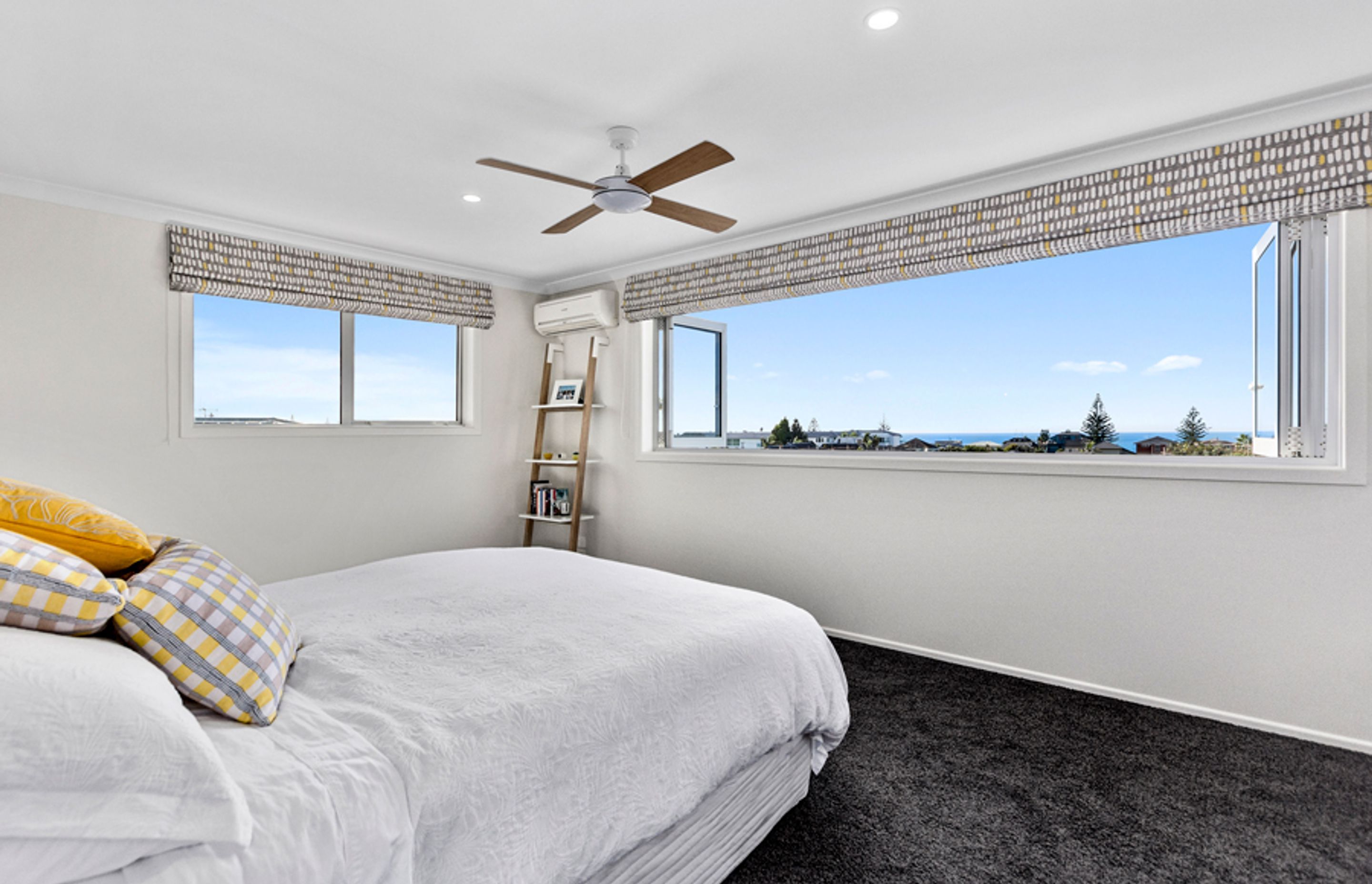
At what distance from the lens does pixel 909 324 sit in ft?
12.5

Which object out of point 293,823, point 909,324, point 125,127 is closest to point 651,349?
point 909,324

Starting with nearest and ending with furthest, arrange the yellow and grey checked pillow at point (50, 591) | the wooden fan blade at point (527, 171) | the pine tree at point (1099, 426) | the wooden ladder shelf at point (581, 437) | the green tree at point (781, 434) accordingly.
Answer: the yellow and grey checked pillow at point (50, 591) < the wooden fan blade at point (527, 171) < the pine tree at point (1099, 426) < the green tree at point (781, 434) < the wooden ladder shelf at point (581, 437)

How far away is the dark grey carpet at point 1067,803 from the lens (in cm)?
182

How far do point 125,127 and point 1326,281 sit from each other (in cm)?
464

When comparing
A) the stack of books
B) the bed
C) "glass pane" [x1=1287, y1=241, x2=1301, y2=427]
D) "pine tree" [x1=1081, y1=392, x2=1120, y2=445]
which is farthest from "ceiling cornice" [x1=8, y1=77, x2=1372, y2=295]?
the bed

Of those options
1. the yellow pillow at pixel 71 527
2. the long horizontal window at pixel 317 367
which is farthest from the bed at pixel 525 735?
the long horizontal window at pixel 317 367

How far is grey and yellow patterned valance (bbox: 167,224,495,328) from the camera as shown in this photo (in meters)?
3.62

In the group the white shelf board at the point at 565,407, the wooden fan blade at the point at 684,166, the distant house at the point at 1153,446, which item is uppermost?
the wooden fan blade at the point at 684,166

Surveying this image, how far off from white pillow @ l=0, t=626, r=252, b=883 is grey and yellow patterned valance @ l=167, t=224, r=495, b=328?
3.33 metres

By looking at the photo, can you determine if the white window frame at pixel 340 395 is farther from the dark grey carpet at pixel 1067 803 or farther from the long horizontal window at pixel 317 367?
the dark grey carpet at pixel 1067 803

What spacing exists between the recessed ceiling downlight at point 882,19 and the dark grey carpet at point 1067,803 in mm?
2366

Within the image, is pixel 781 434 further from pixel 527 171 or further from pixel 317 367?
pixel 317 367

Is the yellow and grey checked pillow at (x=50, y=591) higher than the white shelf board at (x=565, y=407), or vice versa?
the white shelf board at (x=565, y=407)

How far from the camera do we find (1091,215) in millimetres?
2863
